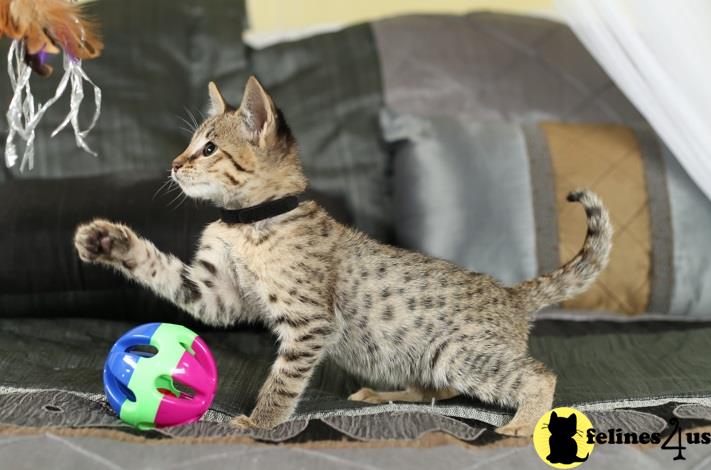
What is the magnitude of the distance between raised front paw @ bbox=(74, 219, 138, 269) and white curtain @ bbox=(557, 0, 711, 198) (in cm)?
118

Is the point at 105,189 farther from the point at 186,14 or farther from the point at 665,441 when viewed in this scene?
the point at 665,441

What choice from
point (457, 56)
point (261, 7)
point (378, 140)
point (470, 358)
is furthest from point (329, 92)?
point (470, 358)

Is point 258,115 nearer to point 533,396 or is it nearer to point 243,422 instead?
point 243,422

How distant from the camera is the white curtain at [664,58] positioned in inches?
66.0

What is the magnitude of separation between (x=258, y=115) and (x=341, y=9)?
1.52 metres

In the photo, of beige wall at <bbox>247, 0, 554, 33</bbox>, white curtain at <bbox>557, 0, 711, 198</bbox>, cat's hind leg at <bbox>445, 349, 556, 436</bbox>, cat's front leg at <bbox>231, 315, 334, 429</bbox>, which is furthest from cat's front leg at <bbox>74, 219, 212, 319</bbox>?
beige wall at <bbox>247, 0, 554, 33</bbox>

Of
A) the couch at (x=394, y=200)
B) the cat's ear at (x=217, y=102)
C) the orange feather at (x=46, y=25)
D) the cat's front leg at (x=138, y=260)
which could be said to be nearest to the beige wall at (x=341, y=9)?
the couch at (x=394, y=200)

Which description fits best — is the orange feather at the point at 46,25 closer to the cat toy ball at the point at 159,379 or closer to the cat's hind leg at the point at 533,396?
the cat toy ball at the point at 159,379

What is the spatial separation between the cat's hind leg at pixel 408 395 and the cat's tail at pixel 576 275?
0.23m

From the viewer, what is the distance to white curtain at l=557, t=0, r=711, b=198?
168 centimetres

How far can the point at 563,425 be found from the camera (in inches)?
44.8

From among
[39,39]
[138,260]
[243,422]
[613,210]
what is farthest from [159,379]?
[613,210]

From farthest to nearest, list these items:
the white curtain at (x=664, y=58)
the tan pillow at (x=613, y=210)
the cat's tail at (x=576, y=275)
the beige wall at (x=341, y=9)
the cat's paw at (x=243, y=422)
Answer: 1. the beige wall at (x=341, y=9)
2. the tan pillow at (x=613, y=210)
3. the white curtain at (x=664, y=58)
4. the cat's tail at (x=576, y=275)
5. the cat's paw at (x=243, y=422)

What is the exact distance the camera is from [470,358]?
4.38ft
